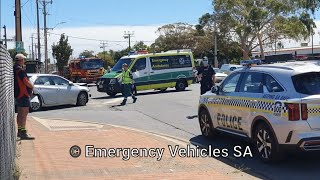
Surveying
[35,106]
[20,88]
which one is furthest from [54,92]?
[20,88]

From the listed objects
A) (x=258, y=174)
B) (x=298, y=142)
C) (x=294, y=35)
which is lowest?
(x=258, y=174)

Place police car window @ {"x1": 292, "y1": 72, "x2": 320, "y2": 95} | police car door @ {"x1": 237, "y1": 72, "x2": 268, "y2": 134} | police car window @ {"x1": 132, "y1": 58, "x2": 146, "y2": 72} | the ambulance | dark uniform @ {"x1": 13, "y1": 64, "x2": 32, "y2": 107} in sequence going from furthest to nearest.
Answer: police car window @ {"x1": 132, "y1": 58, "x2": 146, "y2": 72}, the ambulance, dark uniform @ {"x1": 13, "y1": 64, "x2": 32, "y2": 107}, police car door @ {"x1": 237, "y1": 72, "x2": 268, "y2": 134}, police car window @ {"x1": 292, "y1": 72, "x2": 320, "y2": 95}

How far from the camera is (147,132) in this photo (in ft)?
38.5

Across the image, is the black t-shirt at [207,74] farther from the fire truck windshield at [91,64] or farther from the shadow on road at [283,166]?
the fire truck windshield at [91,64]

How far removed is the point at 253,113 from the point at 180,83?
19.6 meters

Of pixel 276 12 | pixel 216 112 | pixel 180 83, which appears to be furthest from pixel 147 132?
pixel 276 12

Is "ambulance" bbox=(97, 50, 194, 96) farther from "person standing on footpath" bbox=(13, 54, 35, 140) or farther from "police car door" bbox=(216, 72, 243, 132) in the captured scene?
"police car door" bbox=(216, 72, 243, 132)

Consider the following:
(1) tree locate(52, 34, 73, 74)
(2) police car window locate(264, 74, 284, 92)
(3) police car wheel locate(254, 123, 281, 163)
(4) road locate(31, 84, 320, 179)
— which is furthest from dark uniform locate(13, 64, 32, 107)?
(1) tree locate(52, 34, 73, 74)

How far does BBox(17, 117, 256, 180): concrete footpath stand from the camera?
23.8 ft

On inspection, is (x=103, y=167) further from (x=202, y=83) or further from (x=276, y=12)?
(x=276, y=12)

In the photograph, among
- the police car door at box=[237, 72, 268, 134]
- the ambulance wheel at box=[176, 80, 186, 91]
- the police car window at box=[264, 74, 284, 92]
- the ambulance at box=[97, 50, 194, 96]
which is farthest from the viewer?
the ambulance wheel at box=[176, 80, 186, 91]

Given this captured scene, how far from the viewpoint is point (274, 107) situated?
25.1ft

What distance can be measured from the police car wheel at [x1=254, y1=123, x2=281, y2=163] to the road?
0.14 m

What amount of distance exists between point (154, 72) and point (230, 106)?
1760 cm
